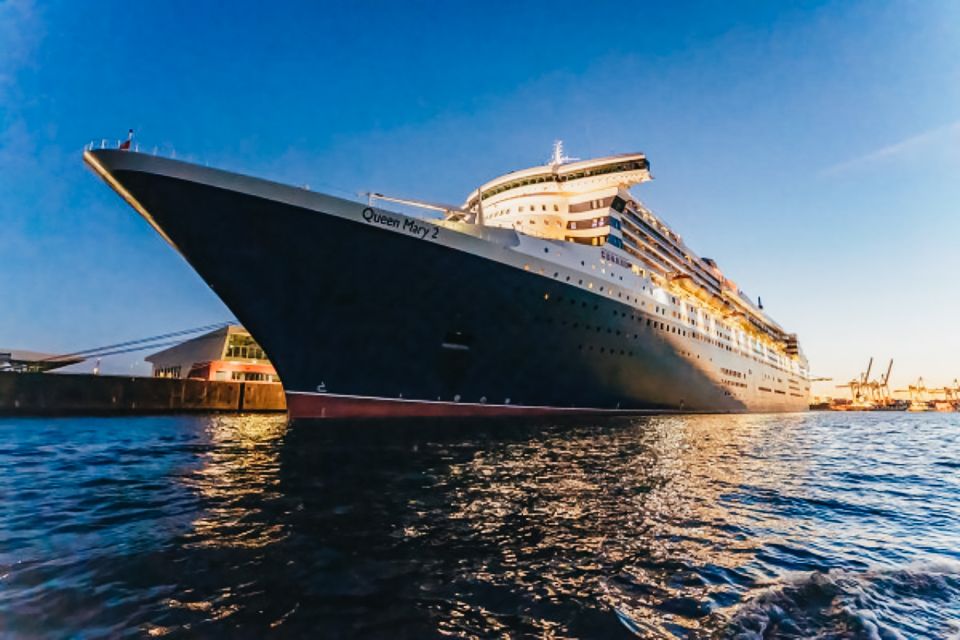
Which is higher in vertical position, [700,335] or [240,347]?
[700,335]

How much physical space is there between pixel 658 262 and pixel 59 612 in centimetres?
3152

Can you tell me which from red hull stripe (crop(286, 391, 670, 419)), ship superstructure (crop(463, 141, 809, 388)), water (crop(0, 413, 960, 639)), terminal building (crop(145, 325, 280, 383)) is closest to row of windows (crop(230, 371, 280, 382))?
terminal building (crop(145, 325, 280, 383))

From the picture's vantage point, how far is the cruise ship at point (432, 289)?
13.9 m

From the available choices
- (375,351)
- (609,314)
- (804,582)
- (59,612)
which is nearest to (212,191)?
(375,351)

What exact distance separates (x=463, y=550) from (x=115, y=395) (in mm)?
30694

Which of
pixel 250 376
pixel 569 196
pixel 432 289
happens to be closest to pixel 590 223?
pixel 569 196

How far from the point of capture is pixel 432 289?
16328 mm

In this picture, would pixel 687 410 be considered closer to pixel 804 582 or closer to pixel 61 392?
pixel 804 582

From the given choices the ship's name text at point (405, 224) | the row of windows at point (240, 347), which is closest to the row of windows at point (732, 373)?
the ship's name text at point (405, 224)

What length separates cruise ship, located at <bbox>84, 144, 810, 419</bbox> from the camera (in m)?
13.9

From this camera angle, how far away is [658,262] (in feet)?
97.7

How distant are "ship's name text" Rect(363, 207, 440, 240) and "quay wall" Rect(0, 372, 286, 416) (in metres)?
21.8

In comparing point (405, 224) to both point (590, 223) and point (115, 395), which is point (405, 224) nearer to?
point (590, 223)

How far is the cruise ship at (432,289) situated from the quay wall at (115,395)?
1624 cm
